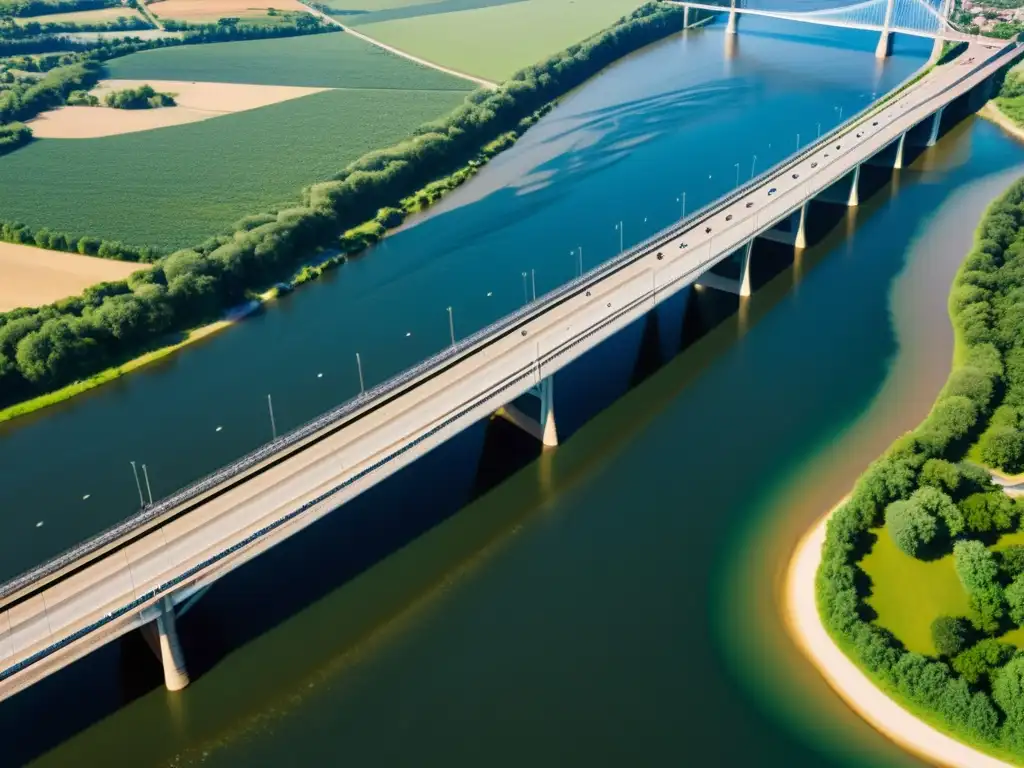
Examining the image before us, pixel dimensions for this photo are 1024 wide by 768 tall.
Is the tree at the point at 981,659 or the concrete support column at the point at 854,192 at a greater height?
the concrete support column at the point at 854,192

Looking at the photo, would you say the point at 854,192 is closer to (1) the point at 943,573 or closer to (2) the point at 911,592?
(1) the point at 943,573

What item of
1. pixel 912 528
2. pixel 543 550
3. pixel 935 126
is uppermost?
pixel 935 126

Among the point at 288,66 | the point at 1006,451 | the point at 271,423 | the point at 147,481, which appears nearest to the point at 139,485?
the point at 147,481

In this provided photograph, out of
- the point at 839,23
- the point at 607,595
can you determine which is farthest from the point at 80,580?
the point at 839,23

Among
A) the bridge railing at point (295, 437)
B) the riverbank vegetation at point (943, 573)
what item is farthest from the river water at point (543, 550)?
the bridge railing at point (295, 437)

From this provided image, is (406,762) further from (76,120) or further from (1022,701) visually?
→ (76,120)

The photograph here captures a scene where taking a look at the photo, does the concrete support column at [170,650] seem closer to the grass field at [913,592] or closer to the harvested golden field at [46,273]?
the grass field at [913,592]
